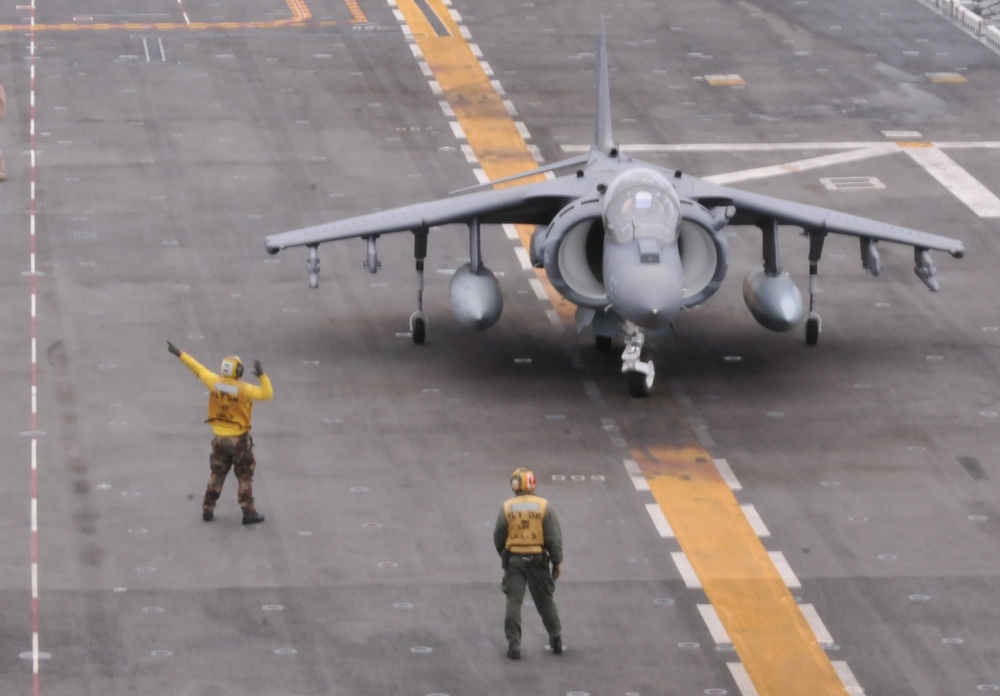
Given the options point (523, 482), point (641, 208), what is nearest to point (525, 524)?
point (523, 482)

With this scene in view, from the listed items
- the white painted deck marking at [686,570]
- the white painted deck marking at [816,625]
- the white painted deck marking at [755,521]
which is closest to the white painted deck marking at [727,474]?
the white painted deck marking at [755,521]

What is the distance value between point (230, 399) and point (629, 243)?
268 inches

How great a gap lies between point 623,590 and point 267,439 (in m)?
6.60

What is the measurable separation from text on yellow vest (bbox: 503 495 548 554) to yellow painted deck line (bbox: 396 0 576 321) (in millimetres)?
13794

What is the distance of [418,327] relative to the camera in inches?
1328

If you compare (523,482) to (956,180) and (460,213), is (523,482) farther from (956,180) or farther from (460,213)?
(956,180)

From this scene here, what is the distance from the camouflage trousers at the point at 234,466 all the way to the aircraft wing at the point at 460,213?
6.86 m

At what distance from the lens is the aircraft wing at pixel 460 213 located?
1305 inches

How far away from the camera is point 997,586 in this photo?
2573 cm

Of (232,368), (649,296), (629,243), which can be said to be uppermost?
(232,368)

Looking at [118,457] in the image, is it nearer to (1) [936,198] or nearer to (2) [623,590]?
(2) [623,590]

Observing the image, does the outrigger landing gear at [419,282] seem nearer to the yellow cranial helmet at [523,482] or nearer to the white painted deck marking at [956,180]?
the yellow cranial helmet at [523,482]

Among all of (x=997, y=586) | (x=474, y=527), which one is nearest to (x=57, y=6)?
(x=474, y=527)

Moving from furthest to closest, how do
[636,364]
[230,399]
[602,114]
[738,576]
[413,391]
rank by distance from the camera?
[602,114] → [413,391] → [636,364] → [230,399] → [738,576]
